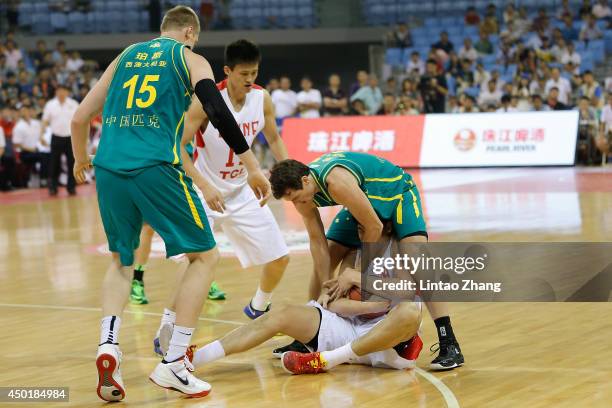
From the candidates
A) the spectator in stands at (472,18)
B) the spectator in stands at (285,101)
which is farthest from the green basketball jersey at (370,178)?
the spectator in stands at (472,18)

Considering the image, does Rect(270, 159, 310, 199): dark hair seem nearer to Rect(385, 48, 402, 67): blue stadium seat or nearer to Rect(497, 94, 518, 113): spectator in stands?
Rect(497, 94, 518, 113): spectator in stands

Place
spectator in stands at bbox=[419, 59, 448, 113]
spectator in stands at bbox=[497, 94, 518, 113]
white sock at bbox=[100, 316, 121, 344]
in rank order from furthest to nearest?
spectator in stands at bbox=[419, 59, 448, 113], spectator in stands at bbox=[497, 94, 518, 113], white sock at bbox=[100, 316, 121, 344]

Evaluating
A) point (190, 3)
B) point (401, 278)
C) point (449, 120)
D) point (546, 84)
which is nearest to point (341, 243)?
point (401, 278)

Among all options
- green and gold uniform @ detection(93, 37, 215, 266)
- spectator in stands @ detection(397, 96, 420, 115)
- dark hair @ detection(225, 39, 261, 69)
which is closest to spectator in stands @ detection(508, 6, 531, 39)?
spectator in stands @ detection(397, 96, 420, 115)

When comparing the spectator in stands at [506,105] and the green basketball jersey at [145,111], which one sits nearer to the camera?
the green basketball jersey at [145,111]

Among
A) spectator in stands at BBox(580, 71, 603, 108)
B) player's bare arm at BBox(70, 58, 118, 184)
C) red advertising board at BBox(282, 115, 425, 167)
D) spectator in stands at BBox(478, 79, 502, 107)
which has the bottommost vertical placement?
red advertising board at BBox(282, 115, 425, 167)

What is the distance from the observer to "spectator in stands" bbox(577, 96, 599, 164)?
19750 mm

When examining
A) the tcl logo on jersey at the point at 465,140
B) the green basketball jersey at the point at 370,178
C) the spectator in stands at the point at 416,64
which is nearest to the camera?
the green basketball jersey at the point at 370,178

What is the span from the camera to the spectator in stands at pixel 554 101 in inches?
790

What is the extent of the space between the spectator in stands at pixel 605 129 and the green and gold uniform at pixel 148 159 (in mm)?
15123

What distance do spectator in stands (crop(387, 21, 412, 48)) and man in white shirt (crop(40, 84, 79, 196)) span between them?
32.6 feet

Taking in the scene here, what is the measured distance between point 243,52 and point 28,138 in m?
14.7

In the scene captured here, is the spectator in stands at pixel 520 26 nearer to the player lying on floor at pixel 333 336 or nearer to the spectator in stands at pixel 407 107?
the spectator in stands at pixel 407 107

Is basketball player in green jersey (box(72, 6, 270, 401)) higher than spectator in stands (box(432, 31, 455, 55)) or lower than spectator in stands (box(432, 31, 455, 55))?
higher
